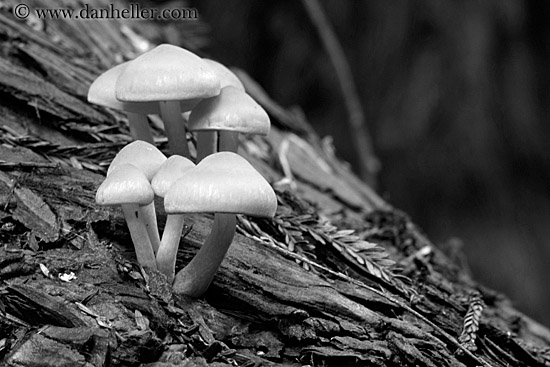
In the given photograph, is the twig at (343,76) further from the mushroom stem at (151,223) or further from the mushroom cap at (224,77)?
the mushroom stem at (151,223)

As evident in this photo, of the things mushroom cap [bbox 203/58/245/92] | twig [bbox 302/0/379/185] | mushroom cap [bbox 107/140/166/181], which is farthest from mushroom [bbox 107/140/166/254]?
twig [bbox 302/0/379/185]

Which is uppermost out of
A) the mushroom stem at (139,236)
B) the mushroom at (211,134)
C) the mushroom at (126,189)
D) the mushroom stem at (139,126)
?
the mushroom at (211,134)

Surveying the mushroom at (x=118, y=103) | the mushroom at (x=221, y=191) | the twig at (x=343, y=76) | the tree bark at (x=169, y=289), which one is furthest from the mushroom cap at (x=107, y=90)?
the twig at (x=343, y=76)

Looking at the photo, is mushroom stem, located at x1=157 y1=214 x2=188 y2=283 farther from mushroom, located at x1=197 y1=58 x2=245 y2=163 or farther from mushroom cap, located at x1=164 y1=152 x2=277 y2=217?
mushroom, located at x1=197 y1=58 x2=245 y2=163

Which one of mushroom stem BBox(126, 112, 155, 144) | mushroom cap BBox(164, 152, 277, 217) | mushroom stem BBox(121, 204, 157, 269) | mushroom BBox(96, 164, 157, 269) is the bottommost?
mushroom stem BBox(121, 204, 157, 269)

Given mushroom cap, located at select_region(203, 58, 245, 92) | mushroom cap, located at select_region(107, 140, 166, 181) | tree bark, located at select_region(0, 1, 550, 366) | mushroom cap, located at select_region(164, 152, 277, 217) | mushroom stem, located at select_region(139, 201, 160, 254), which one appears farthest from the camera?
mushroom cap, located at select_region(203, 58, 245, 92)

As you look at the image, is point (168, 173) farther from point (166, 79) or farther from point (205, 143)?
point (205, 143)
